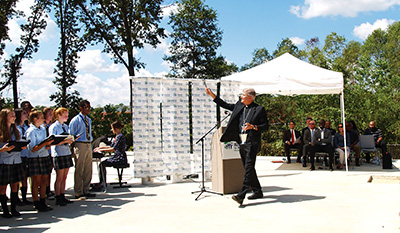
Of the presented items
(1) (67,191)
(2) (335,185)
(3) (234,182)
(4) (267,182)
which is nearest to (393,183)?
(2) (335,185)

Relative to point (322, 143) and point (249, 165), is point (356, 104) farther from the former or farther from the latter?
point (249, 165)

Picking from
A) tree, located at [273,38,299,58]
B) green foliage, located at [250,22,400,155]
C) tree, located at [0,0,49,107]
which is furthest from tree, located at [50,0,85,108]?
tree, located at [273,38,299,58]

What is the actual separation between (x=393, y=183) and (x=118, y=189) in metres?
5.92

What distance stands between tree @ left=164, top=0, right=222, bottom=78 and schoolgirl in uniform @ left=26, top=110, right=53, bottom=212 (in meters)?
20.5

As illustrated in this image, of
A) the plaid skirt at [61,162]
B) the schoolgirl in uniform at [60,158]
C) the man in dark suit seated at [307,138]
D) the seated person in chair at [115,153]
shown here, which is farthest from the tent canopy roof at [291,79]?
the plaid skirt at [61,162]

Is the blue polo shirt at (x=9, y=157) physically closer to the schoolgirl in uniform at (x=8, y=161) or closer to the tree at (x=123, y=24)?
the schoolgirl in uniform at (x=8, y=161)

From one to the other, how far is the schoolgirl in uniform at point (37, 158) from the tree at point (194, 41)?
20508mm

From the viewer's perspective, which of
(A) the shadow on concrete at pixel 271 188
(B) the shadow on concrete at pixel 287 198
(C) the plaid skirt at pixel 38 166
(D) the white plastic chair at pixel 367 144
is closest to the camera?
(C) the plaid skirt at pixel 38 166

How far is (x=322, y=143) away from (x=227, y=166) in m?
4.53

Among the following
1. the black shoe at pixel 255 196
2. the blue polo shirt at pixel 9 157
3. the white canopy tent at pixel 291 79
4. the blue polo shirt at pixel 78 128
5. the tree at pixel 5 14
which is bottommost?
the black shoe at pixel 255 196

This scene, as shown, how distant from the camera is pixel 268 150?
1477cm

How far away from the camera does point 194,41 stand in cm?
2606

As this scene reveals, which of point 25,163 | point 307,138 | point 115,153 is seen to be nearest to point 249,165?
point 115,153

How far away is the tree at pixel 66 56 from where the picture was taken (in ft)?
63.9
